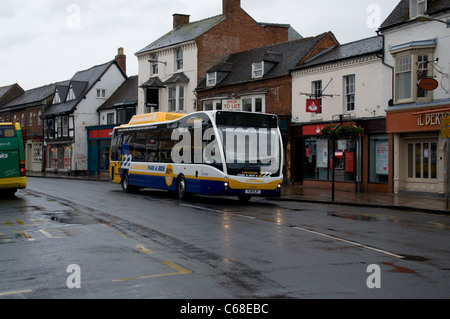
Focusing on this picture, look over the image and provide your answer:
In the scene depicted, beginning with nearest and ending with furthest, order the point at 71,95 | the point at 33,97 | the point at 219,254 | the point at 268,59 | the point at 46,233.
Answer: the point at 219,254 < the point at 46,233 < the point at 268,59 < the point at 71,95 < the point at 33,97

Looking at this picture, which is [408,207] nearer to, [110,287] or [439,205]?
[439,205]

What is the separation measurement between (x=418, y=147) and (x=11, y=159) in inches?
695

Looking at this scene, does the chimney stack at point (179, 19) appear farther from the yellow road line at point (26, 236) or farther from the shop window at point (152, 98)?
the yellow road line at point (26, 236)

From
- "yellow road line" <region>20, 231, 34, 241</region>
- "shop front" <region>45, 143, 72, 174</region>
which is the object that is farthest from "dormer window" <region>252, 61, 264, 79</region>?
"shop front" <region>45, 143, 72, 174</region>

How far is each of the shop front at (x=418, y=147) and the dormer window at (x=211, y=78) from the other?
1641cm

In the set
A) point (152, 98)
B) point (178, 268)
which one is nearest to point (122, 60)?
point (152, 98)

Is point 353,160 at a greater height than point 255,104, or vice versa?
point 255,104

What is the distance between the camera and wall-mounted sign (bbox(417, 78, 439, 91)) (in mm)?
22094

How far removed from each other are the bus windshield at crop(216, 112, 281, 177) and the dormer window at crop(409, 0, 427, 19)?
10.1m

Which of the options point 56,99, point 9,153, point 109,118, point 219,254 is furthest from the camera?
point 56,99

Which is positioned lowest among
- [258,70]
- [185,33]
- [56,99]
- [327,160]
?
[327,160]

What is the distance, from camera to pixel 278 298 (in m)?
6.24

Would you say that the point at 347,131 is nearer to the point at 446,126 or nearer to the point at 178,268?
the point at 446,126

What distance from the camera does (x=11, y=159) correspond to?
21.1m
